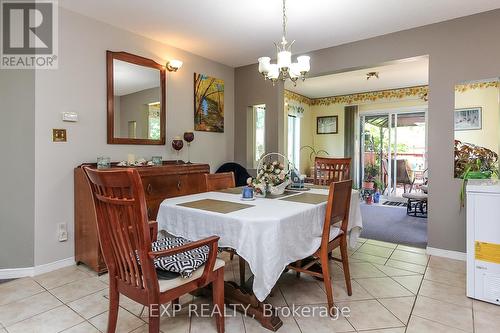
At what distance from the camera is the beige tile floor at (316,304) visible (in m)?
1.80

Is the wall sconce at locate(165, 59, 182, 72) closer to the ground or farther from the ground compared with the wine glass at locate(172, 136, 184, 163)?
farther from the ground

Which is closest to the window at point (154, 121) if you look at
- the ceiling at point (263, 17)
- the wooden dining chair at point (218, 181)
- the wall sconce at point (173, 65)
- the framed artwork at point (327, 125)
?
the wall sconce at point (173, 65)

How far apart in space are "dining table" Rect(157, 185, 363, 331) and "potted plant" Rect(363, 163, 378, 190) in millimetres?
4684

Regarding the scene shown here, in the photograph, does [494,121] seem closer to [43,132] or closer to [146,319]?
[146,319]

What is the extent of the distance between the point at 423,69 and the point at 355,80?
1.13 m

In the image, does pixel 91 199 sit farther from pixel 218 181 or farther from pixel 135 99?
pixel 135 99

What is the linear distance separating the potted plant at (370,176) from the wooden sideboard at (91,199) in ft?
15.4

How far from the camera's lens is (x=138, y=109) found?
10.9ft

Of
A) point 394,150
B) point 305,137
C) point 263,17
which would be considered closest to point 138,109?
point 263,17

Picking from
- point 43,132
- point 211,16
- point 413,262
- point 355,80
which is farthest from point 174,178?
point 355,80

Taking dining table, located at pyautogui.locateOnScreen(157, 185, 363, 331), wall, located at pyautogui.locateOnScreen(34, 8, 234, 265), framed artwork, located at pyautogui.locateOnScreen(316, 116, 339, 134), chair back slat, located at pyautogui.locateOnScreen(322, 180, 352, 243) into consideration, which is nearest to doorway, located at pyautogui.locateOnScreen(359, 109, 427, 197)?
framed artwork, located at pyautogui.locateOnScreen(316, 116, 339, 134)

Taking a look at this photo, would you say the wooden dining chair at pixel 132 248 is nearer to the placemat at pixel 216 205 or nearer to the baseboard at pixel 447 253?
the placemat at pixel 216 205

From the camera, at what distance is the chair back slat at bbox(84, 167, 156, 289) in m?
1.25

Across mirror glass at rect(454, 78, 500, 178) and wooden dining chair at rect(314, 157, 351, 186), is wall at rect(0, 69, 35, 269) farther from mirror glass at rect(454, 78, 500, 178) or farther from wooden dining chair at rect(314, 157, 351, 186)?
mirror glass at rect(454, 78, 500, 178)
